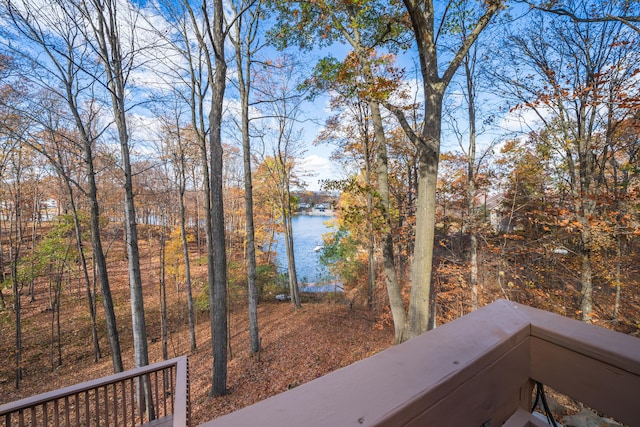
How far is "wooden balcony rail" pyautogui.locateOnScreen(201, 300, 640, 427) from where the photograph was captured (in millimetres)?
522

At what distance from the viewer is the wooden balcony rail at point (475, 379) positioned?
0.52 meters

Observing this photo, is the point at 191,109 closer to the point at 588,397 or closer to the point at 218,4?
the point at 218,4

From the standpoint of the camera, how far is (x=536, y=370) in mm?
922

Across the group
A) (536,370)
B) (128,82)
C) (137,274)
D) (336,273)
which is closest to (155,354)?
(137,274)

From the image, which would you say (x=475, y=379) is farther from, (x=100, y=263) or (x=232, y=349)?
(x=232, y=349)

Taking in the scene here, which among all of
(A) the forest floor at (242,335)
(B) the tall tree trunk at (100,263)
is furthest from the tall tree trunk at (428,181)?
(B) the tall tree trunk at (100,263)

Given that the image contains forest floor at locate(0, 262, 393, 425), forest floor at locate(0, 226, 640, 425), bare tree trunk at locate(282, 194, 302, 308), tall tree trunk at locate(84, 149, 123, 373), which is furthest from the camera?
bare tree trunk at locate(282, 194, 302, 308)

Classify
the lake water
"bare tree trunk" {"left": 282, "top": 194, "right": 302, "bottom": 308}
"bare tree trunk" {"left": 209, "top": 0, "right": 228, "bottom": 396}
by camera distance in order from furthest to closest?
1. the lake water
2. "bare tree trunk" {"left": 282, "top": 194, "right": 302, "bottom": 308}
3. "bare tree trunk" {"left": 209, "top": 0, "right": 228, "bottom": 396}

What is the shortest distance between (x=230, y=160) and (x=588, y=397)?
57.5 ft

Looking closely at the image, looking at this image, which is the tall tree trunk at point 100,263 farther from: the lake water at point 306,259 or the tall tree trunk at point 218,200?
the lake water at point 306,259

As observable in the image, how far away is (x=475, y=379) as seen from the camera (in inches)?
28.6

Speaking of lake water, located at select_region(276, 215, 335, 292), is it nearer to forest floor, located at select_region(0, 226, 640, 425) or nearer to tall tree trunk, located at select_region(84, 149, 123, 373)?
forest floor, located at select_region(0, 226, 640, 425)

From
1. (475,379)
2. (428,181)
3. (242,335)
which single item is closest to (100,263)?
(242,335)

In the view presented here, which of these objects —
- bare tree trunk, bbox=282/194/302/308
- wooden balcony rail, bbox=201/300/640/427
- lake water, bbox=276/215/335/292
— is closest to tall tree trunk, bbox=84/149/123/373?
wooden balcony rail, bbox=201/300/640/427
